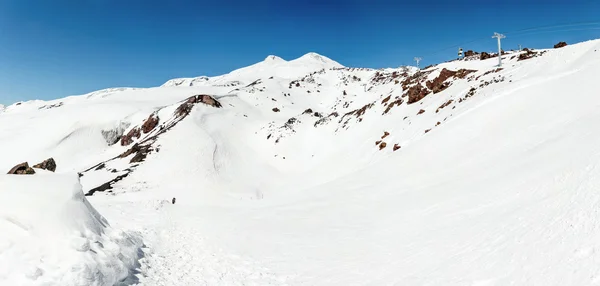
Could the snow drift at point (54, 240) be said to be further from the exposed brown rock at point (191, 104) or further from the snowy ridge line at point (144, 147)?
the exposed brown rock at point (191, 104)

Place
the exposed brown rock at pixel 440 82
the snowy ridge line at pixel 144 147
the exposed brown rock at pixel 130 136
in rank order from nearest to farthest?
the snowy ridge line at pixel 144 147 → the exposed brown rock at pixel 440 82 → the exposed brown rock at pixel 130 136

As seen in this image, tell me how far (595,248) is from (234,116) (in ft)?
191

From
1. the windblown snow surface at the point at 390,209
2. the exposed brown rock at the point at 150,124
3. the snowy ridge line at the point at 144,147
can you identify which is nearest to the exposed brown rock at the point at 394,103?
the windblown snow surface at the point at 390,209

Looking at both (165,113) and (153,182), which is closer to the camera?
(153,182)

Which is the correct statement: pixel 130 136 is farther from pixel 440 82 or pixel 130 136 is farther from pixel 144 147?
pixel 440 82

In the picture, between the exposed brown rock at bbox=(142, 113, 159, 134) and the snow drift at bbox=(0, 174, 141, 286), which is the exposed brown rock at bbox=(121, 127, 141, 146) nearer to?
the exposed brown rock at bbox=(142, 113, 159, 134)

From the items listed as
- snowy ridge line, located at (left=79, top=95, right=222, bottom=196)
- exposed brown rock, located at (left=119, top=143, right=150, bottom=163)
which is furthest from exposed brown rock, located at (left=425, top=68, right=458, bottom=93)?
exposed brown rock, located at (left=119, top=143, right=150, bottom=163)

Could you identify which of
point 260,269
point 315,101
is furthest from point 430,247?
point 315,101

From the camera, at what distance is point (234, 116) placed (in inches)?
2386

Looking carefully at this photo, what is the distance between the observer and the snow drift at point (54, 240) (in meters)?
7.06

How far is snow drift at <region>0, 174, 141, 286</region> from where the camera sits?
7059mm

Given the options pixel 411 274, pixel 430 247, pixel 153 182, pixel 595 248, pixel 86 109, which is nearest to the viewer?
pixel 595 248

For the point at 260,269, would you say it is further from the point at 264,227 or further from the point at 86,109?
the point at 86,109

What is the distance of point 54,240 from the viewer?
780 cm
